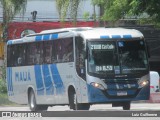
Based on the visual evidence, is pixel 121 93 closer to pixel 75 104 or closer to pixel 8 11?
pixel 75 104

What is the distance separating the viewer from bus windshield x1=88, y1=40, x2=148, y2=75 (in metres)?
24.9

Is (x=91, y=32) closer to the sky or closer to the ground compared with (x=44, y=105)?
closer to the sky

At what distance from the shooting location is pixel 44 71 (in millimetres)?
27547

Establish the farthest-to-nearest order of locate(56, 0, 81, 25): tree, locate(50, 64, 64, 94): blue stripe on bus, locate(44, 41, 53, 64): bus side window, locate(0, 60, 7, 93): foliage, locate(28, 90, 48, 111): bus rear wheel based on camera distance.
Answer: locate(0, 60, 7, 93): foliage, locate(56, 0, 81, 25): tree, locate(28, 90, 48, 111): bus rear wheel, locate(44, 41, 53, 64): bus side window, locate(50, 64, 64, 94): blue stripe on bus

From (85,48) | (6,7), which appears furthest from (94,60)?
(6,7)

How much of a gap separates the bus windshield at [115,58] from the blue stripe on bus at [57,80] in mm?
2177

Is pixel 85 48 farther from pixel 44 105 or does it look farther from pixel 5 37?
pixel 5 37

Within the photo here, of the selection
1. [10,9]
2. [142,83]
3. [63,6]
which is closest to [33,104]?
[142,83]

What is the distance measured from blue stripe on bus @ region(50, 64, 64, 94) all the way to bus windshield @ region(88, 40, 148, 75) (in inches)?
85.7

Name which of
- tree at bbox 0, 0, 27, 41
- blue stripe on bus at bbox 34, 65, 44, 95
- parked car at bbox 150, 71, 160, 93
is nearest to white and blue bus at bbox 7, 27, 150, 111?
blue stripe on bus at bbox 34, 65, 44, 95

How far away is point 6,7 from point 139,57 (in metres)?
16.4

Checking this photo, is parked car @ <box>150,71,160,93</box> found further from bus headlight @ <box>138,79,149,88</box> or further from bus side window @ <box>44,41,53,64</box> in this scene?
bus headlight @ <box>138,79,149,88</box>

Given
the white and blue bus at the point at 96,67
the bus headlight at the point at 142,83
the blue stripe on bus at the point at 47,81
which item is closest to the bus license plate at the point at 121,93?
the white and blue bus at the point at 96,67

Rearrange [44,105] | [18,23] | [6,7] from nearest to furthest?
[44,105] < [6,7] < [18,23]
